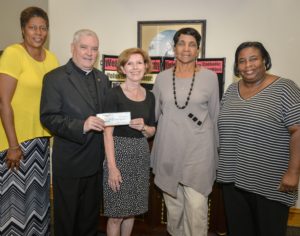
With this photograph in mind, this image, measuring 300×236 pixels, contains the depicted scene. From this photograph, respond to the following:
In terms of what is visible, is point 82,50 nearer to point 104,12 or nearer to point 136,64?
point 136,64

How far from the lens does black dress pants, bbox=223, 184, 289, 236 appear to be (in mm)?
1888

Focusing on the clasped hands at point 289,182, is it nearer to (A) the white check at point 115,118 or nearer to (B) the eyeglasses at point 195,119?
(B) the eyeglasses at point 195,119

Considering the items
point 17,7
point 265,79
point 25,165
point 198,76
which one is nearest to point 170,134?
point 198,76

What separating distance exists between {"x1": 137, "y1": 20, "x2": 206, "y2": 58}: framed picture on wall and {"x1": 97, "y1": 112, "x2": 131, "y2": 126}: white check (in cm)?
142

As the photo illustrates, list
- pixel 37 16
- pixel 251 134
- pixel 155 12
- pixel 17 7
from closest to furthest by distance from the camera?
1. pixel 251 134
2. pixel 37 16
3. pixel 155 12
4. pixel 17 7

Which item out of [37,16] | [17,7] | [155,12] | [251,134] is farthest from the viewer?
[17,7]

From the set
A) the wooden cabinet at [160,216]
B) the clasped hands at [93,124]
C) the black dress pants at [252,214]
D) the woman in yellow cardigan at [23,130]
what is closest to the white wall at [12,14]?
the woman in yellow cardigan at [23,130]

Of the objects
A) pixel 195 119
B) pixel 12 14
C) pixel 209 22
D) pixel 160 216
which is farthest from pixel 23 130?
pixel 12 14

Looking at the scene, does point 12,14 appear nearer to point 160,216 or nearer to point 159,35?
point 159,35

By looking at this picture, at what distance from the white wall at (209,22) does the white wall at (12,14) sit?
53 centimetres

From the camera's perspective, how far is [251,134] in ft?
6.14

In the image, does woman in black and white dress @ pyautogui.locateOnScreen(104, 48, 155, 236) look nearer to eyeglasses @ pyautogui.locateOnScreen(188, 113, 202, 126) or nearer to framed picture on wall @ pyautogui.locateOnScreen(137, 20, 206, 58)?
eyeglasses @ pyautogui.locateOnScreen(188, 113, 202, 126)

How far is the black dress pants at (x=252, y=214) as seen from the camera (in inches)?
74.3

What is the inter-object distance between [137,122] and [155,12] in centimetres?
161
